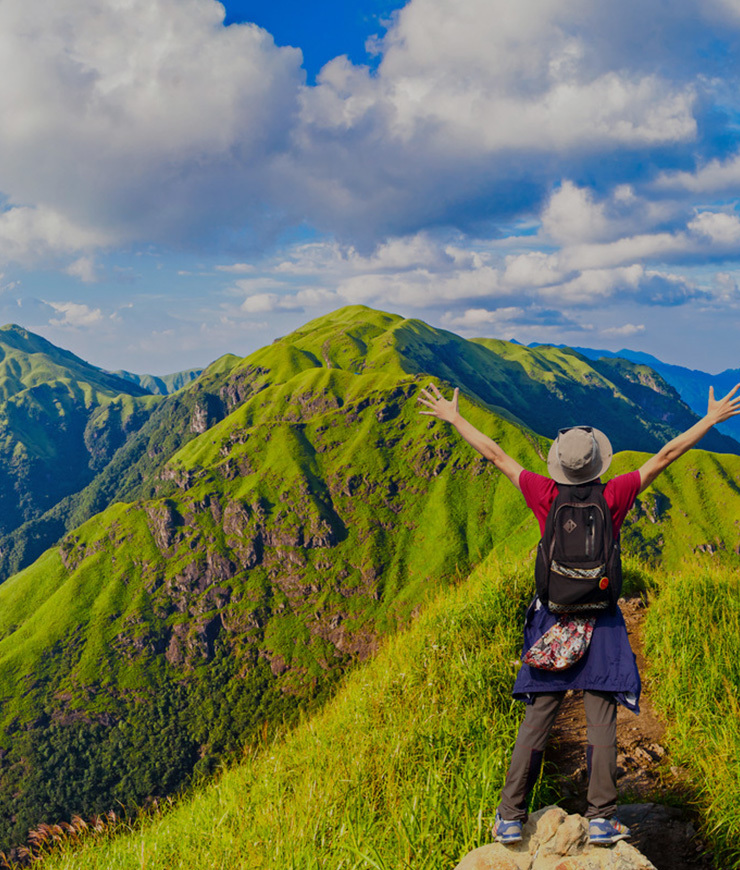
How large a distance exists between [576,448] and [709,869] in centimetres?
384

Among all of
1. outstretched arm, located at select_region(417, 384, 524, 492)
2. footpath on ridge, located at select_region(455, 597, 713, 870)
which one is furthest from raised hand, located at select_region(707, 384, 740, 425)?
footpath on ridge, located at select_region(455, 597, 713, 870)

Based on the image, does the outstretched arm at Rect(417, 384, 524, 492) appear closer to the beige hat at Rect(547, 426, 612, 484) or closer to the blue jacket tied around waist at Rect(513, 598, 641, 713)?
the beige hat at Rect(547, 426, 612, 484)

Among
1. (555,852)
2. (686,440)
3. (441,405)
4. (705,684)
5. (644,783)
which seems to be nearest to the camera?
(555,852)

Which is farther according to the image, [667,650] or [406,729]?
[667,650]

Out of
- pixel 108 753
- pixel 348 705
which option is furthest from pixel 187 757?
pixel 348 705

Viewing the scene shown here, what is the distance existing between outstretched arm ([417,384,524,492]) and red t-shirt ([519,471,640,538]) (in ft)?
0.53

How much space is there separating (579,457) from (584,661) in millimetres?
1938

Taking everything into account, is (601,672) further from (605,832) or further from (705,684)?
(705,684)

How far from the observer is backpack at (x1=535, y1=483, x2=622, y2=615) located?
4.91 metres

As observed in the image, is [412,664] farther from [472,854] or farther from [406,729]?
[472,854]

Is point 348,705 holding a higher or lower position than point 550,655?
lower

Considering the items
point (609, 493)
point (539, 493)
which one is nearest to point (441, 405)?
point (539, 493)

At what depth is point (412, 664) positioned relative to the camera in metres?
7.66

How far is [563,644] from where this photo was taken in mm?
5066
